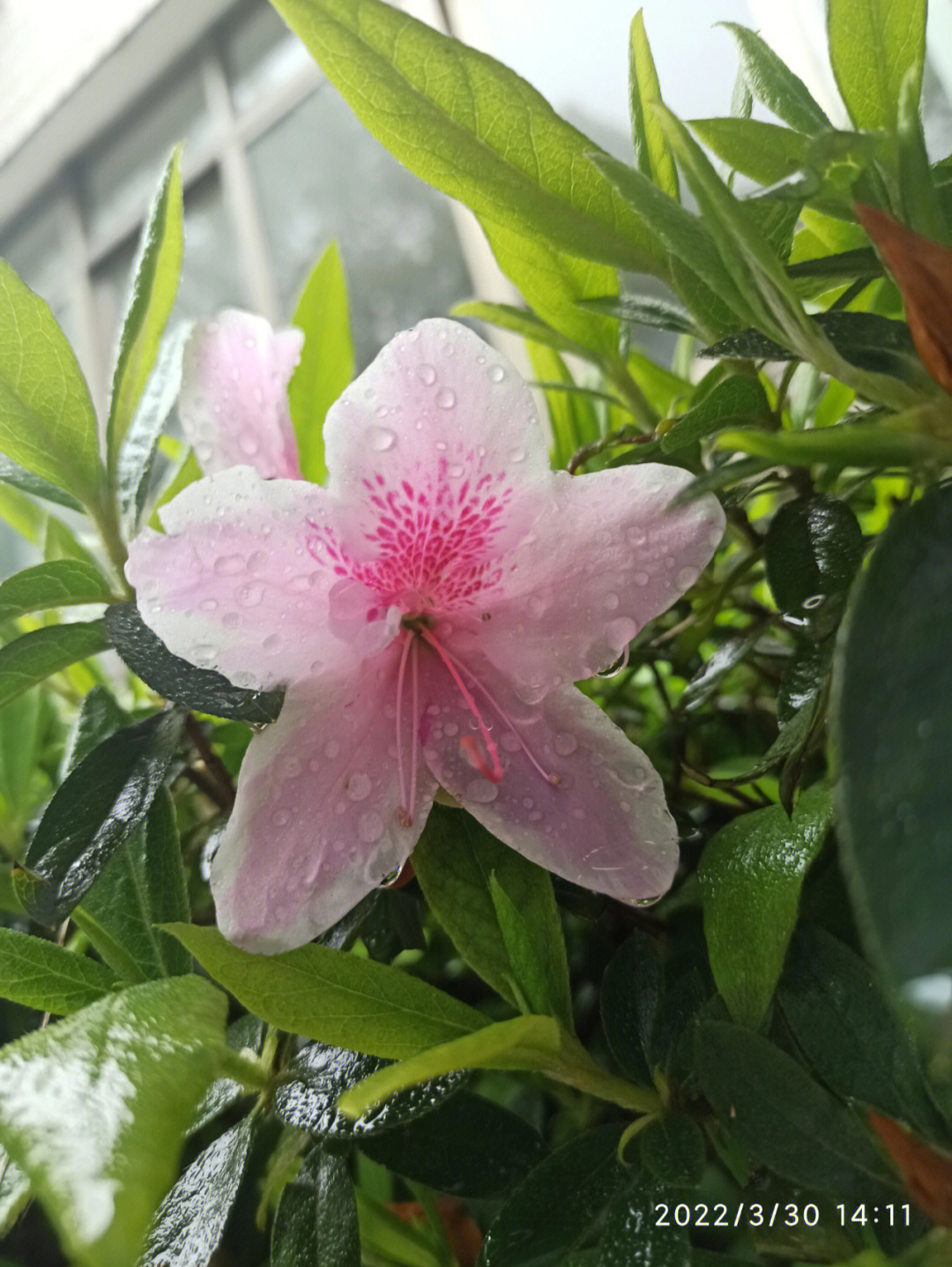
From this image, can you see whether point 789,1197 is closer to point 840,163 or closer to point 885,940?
point 885,940

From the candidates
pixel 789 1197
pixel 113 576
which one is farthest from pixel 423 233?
pixel 789 1197

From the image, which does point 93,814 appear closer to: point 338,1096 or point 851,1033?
point 338,1096

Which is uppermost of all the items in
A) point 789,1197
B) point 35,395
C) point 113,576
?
point 35,395

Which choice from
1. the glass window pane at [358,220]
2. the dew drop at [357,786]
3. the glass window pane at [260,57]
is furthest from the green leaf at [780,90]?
the glass window pane at [260,57]

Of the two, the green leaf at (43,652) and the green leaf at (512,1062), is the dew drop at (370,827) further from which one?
the green leaf at (43,652)

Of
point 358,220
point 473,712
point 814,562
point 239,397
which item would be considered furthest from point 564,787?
point 358,220

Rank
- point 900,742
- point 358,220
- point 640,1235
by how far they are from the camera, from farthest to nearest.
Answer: point 358,220 → point 640,1235 → point 900,742

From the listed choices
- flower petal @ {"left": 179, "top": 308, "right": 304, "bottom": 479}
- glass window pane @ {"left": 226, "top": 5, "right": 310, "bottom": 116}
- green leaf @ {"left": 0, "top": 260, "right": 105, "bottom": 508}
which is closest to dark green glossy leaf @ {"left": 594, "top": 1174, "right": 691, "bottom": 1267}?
flower petal @ {"left": 179, "top": 308, "right": 304, "bottom": 479}
